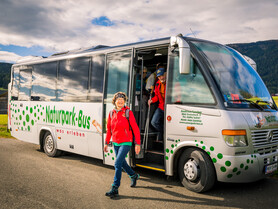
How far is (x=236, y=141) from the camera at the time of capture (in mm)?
4891

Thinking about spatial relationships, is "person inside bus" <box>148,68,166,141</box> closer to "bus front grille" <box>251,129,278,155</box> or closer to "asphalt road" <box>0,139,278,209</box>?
"asphalt road" <box>0,139,278,209</box>

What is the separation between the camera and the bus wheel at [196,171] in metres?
5.16

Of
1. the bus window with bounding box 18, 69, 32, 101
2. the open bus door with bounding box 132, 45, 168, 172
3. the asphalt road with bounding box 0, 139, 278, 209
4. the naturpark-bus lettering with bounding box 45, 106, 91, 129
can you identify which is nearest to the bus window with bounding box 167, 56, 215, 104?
the open bus door with bounding box 132, 45, 168, 172

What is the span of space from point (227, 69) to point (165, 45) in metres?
1.35

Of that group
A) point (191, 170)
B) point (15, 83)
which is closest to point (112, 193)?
point (191, 170)

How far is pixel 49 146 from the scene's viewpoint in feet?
30.3

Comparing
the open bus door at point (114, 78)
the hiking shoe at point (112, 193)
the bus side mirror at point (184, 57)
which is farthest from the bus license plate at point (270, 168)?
the open bus door at point (114, 78)

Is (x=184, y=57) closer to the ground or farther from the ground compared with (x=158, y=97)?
farther from the ground

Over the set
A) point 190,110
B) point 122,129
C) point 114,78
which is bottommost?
point 122,129

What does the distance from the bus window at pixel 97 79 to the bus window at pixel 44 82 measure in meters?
1.83

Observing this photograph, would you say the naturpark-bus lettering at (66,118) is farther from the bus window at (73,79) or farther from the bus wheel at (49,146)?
the bus wheel at (49,146)

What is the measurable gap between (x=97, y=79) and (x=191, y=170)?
351 cm

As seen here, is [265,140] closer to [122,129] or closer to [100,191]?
[122,129]

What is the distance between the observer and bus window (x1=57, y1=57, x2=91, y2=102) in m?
7.93
